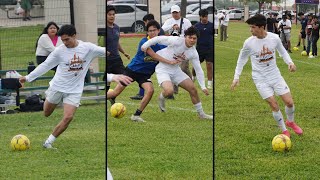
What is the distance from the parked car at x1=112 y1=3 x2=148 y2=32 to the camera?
4387 millimetres

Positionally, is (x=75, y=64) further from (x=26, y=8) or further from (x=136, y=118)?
(x=26, y=8)

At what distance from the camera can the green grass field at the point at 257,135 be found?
6.65 metres

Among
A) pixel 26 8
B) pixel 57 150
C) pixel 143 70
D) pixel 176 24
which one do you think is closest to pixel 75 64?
pixel 143 70

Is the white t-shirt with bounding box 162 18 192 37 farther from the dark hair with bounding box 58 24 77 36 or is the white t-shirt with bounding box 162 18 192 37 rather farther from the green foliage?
the dark hair with bounding box 58 24 77 36

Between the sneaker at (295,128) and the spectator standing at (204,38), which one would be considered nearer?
the spectator standing at (204,38)

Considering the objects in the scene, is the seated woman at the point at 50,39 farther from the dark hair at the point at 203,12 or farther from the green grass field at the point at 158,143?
the dark hair at the point at 203,12

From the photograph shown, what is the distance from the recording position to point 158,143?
282 inches

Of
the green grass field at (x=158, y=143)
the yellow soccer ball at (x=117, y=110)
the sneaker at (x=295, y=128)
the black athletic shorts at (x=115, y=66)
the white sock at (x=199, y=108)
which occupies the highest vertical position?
the black athletic shorts at (x=115, y=66)

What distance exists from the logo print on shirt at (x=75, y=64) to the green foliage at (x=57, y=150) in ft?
2.91

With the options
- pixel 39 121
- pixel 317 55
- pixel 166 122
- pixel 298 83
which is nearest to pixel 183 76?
pixel 166 122

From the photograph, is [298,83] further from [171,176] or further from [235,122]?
[171,176]

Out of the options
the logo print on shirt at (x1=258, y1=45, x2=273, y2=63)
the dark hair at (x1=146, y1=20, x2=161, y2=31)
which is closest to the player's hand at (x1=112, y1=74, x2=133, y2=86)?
the dark hair at (x1=146, y1=20, x2=161, y2=31)

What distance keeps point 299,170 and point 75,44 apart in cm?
277

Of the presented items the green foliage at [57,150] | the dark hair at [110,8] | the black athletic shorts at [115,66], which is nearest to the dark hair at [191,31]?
the black athletic shorts at [115,66]
